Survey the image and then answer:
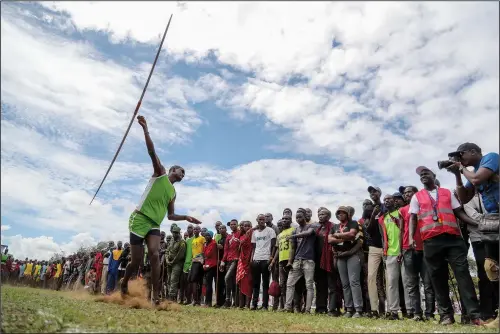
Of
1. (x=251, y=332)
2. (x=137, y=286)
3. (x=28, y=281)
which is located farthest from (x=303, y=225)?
(x=28, y=281)

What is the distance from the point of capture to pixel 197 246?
13172mm

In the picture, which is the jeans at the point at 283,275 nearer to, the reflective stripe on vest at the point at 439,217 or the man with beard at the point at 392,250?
the man with beard at the point at 392,250

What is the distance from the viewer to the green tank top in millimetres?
6980

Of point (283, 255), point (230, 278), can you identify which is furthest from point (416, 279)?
point (230, 278)

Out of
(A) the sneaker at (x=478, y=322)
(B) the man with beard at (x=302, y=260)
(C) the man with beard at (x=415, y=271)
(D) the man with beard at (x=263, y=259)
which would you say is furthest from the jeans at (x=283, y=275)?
(A) the sneaker at (x=478, y=322)

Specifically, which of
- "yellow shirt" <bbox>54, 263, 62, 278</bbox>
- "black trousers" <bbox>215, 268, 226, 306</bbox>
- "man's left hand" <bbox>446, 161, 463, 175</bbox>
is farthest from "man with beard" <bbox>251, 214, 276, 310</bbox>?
"yellow shirt" <bbox>54, 263, 62, 278</bbox>

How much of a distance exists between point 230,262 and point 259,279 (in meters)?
1.19

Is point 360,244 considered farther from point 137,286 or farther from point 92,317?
point 92,317

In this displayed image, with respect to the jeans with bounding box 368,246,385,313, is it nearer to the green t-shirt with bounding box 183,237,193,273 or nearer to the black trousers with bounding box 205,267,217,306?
the black trousers with bounding box 205,267,217,306

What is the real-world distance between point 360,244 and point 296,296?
203cm

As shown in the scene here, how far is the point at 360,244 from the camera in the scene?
825cm

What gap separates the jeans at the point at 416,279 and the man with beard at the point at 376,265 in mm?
816

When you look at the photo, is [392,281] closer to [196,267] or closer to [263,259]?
[263,259]

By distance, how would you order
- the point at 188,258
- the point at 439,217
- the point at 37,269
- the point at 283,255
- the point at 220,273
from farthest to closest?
the point at 37,269 → the point at 188,258 → the point at 220,273 → the point at 283,255 → the point at 439,217
